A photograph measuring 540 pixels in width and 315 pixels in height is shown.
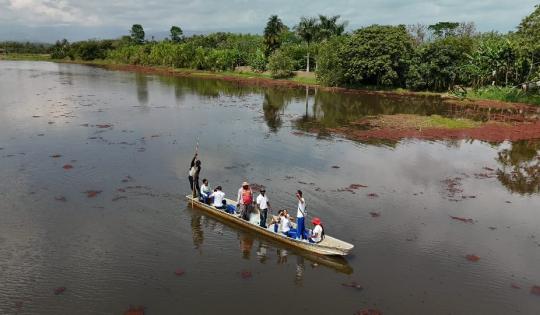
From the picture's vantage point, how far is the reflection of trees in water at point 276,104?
150ft

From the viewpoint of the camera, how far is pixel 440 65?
69562mm

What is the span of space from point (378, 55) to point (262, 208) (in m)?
57.6

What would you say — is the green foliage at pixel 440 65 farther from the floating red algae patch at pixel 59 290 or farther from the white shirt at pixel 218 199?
Answer: the floating red algae patch at pixel 59 290

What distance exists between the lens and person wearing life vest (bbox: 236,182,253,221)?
779 inches

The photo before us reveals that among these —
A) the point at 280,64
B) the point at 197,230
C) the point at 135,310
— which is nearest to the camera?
the point at 135,310

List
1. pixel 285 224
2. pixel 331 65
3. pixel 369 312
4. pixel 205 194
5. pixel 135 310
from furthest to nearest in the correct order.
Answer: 1. pixel 331 65
2. pixel 205 194
3. pixel 285 224
4. pixel 369 312
5. pixel 135 310

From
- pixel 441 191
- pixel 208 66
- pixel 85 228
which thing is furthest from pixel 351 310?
pixel 208 66

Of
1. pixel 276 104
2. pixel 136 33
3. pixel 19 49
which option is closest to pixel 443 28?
pixel 276 104

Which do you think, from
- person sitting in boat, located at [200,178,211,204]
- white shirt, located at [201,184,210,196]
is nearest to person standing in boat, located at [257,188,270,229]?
person sitting in boat, located at [200,178,211,204]

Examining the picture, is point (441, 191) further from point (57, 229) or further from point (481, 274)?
point (57, 229)

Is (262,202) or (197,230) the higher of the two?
(262,202)

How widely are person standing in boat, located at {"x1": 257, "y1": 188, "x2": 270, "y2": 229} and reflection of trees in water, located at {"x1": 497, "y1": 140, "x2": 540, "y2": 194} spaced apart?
1628 centimetres

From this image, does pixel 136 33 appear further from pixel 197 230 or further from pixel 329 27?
pixel 197 230

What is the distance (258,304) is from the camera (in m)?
14.5
